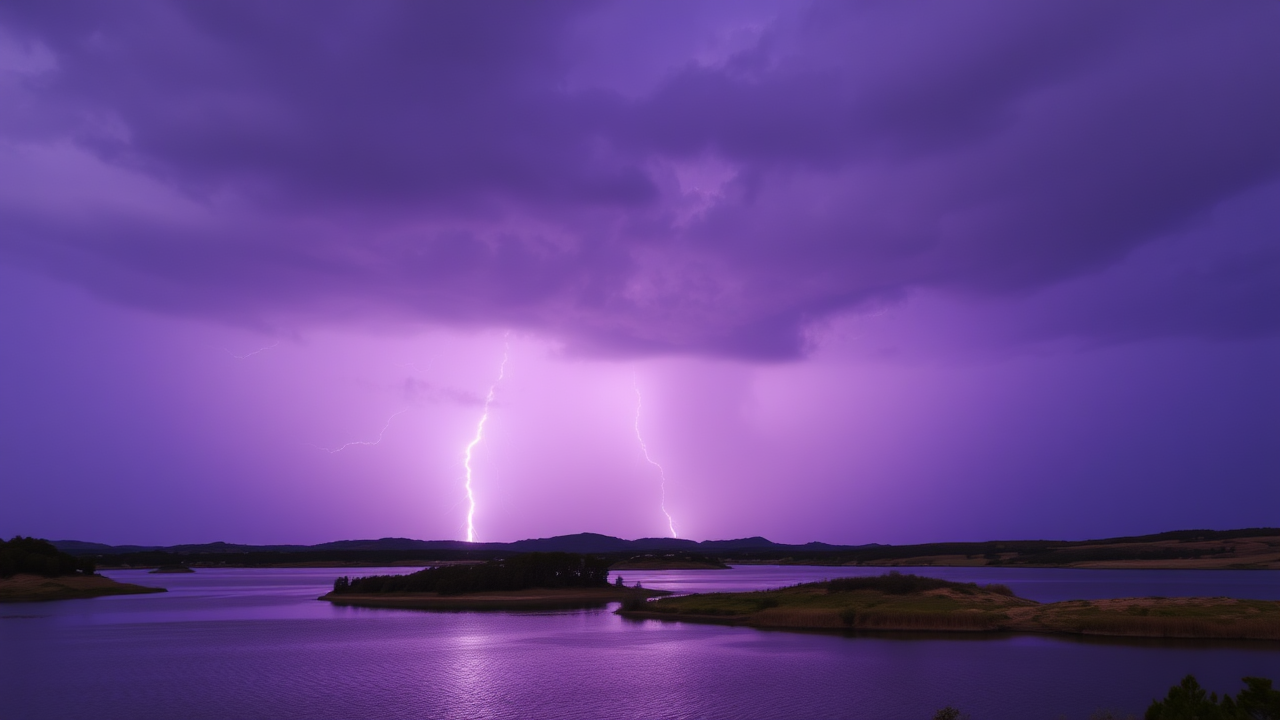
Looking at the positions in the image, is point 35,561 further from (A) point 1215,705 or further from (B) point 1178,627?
(A) point 1215,705

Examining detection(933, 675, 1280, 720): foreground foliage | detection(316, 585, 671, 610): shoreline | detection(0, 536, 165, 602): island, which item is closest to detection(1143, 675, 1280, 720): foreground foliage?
detection(933, 675, 1280, 720): foreground foliage

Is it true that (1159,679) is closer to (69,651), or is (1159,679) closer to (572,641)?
(572,641)

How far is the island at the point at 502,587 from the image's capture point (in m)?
91.5

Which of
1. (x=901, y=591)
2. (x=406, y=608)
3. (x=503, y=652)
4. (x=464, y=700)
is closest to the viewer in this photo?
(x=464, y=700)

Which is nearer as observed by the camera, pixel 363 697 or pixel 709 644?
pixel 363 697

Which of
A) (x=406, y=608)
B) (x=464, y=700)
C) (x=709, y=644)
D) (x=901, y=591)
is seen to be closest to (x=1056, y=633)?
(x=901, y=591)

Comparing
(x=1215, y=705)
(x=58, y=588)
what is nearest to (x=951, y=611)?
(x=1215, y=705)

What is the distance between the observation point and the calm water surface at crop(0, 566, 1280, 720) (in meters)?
30.6

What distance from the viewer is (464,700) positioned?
32.4 metres

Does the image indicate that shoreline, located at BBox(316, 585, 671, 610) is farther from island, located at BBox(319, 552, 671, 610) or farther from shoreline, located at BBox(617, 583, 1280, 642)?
shoreline, located at BBox(617, 583, 1280, 642)

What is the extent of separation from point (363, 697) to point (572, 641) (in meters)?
20.5

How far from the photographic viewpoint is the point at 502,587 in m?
99.6

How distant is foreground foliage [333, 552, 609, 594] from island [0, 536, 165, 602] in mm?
29887

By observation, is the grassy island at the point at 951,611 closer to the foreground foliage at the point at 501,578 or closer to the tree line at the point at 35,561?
the foreground foliage at the point at 501,578
